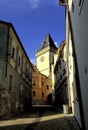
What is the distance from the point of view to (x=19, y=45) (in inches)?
757

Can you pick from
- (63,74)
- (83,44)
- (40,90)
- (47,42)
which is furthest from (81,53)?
(47,42)

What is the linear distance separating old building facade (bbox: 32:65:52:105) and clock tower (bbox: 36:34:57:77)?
8364 mm

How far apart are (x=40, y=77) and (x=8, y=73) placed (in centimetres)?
3822

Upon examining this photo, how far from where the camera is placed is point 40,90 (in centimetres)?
5159

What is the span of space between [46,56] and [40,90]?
1643 cm

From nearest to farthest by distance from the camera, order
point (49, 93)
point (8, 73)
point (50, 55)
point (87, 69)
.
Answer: point (87, 69) < point (8, 73) < point (49, 93) < point (50, 55)

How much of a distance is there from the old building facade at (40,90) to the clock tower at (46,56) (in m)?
8.36

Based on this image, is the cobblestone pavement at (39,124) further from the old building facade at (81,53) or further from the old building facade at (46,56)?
the old building facade at (46,56)

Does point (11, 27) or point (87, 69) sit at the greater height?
point (11, 27)

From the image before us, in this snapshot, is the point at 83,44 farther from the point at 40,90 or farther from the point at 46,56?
the point at 46,56

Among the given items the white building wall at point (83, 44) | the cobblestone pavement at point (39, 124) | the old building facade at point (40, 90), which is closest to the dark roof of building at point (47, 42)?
the old building facade at point (40, 90)

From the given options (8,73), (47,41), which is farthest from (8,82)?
(47,41)

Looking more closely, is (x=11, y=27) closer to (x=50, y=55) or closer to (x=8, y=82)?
(x=8, y=82)

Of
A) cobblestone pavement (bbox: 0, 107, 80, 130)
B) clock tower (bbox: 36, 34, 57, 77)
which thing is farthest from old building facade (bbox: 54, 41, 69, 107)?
clock tower (bbox: 36, 34, 57, 77)
